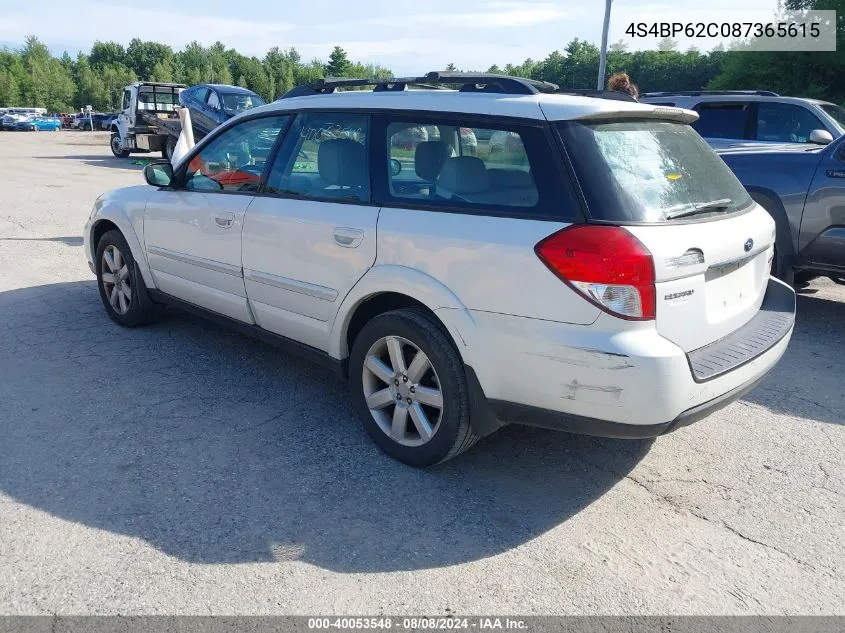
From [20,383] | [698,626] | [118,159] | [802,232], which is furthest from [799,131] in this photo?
[118,159]

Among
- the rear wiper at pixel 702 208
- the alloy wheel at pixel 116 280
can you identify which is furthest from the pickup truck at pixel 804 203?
the alloy wheel at pixel 116 280

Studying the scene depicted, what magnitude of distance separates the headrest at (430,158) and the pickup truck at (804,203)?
364 cm

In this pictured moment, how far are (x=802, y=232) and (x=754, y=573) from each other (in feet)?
12.6

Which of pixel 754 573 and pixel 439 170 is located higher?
pixel 439 170

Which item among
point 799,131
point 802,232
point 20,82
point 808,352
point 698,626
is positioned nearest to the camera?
point 698,626

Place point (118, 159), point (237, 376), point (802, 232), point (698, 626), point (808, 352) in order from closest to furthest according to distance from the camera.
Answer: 1. point (698, 626)
2. point (237, 376)
3. point (808, 352)
4. point (802, 232)
5. point (118, 159)

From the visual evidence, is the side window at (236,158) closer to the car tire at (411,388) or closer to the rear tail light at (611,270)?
the car tire at (411,388)

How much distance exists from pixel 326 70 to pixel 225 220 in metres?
87.5

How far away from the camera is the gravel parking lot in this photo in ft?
8.66

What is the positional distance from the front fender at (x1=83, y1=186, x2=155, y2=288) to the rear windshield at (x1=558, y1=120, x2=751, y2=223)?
3.31m

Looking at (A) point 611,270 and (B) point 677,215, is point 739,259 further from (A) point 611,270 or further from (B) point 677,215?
(A) point 611,270

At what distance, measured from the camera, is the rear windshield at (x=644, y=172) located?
2.90 m

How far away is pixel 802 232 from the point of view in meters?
5.76

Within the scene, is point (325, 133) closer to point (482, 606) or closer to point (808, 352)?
point (482, 606)
